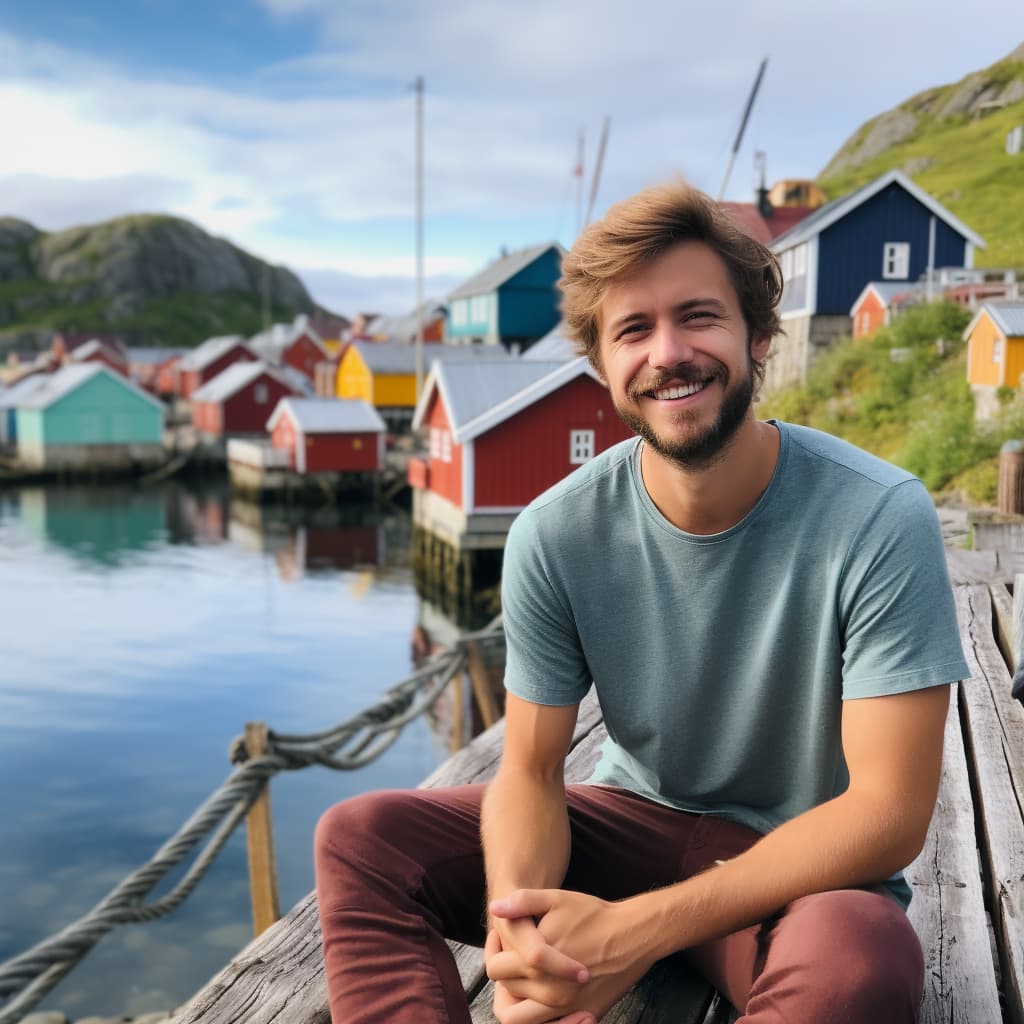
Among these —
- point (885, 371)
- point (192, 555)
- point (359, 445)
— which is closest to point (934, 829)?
point (885, 371)

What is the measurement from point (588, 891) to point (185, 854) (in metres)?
2.34

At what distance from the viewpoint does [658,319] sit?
2.04 meters

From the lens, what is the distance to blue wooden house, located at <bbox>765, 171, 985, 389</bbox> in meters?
24.3

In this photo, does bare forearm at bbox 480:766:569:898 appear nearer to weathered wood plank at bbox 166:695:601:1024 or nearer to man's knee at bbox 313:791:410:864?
man's knee at bbox 313:791:410:864

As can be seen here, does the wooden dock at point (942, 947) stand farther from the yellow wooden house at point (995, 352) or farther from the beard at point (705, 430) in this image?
the yellow wooden house at point (995, 352)

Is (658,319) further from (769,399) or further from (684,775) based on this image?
(769,399)

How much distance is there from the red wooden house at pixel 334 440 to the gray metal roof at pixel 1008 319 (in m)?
29.4

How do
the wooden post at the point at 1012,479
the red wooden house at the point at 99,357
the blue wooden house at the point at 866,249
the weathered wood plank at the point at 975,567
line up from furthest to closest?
1. the red wooden house at the point at 99,357
2. the blue wooden house at the point at 866,249
3. the wooden post at the point at 1012,479
4. the weathered wood plank at the point at 975,567

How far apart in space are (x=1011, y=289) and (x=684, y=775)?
18.8 m

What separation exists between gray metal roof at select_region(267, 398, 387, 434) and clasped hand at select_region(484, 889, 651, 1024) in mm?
39383

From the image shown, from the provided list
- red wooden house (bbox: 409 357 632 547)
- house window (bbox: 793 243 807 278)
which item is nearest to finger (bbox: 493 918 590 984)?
red wooden house (bbox: 409 357 632 547)

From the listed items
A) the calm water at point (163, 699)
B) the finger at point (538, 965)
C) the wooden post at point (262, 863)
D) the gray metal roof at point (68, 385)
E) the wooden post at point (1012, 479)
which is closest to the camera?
the finger at point (538, 965)

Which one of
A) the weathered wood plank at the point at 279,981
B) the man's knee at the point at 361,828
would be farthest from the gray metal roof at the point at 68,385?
the man's knee at the point at 361,828

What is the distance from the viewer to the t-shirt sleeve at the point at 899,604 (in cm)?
179
